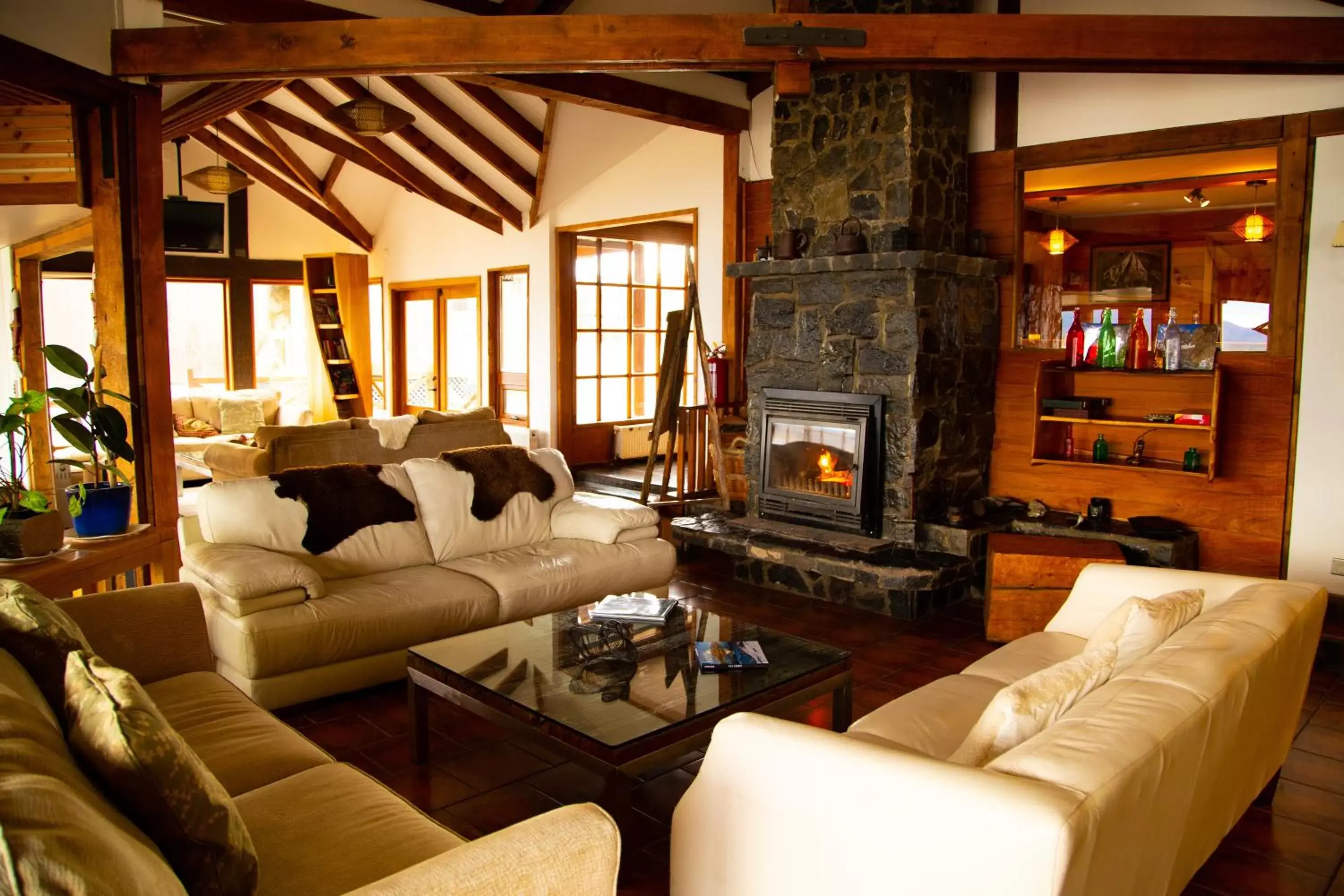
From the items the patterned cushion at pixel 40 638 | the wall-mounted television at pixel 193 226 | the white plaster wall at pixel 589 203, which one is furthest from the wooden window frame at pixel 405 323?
the patterned cushion at pixel 40 638

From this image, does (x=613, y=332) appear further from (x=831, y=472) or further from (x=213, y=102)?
(x=831, y=472)

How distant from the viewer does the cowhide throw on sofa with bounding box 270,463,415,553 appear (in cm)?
390

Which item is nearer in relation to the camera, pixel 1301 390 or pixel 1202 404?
pixel 1301 390

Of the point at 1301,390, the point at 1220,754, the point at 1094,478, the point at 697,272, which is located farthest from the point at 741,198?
the point at 1220,754

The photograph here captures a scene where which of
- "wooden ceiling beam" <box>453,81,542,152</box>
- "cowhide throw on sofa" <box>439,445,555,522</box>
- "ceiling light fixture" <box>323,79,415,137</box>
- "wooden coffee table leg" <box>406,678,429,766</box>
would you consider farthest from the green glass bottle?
"wooden ceiling beam" <box>453,81,542,152</box>

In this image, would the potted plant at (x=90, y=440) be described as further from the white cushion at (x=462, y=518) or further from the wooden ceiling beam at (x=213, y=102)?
the wooden ceiling beam at (x=213, y=102)

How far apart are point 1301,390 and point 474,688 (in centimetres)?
404

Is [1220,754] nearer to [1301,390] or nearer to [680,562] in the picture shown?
Result: [1301,390]

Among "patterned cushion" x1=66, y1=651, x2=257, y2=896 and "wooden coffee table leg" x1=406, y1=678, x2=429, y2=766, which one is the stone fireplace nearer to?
"wooden coffee table leg" x1=406, y1=678, x2=429, y2=766

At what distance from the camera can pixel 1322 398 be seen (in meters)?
4.39

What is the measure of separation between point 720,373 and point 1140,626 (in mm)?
4691

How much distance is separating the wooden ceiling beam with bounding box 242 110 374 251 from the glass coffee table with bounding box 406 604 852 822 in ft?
25.7

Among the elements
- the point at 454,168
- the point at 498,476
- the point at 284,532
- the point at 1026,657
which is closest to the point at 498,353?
the point at 454,168

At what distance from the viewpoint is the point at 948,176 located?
5.33 meters
